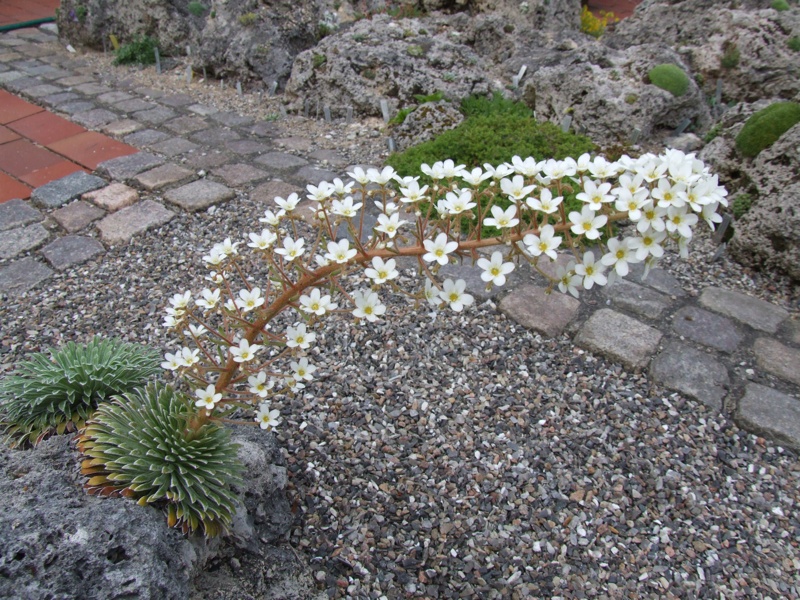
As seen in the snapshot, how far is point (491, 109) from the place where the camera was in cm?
438

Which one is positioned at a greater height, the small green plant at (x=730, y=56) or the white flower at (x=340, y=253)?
the white flower at (x=340, y=253)

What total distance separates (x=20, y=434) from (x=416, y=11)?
5.19 m

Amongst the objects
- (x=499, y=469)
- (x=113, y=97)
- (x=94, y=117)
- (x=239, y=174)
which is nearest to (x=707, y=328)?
(x=499, y=469)

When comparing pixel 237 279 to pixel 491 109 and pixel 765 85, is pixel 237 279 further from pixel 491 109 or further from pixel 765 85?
pixel 765 85

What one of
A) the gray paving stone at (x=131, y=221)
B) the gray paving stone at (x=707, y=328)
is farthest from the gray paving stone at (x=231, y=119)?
the gray paving stone at (x=707, y=328)

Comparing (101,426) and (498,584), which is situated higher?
(101,426)

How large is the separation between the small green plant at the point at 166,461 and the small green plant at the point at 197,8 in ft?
17.1

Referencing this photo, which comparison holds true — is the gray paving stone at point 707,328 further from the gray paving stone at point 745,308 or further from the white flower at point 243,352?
the white flower at point 243,352

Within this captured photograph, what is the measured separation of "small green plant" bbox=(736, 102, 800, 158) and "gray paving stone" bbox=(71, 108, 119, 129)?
14.6 ft

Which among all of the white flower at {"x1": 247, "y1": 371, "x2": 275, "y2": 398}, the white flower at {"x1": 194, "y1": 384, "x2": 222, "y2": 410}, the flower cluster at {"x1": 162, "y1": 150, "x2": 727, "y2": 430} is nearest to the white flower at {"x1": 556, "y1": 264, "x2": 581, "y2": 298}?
the flower cluster at {"x1": 162, "y1": 150, "x2": 727, "y2": 430}

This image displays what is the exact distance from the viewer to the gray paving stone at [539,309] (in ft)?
8.97

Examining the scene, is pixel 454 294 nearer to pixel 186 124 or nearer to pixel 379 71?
pixel 379 71

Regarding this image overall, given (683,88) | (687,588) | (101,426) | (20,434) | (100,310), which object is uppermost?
(683,88)

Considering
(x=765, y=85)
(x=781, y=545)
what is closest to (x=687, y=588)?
(x=781, y=545)
